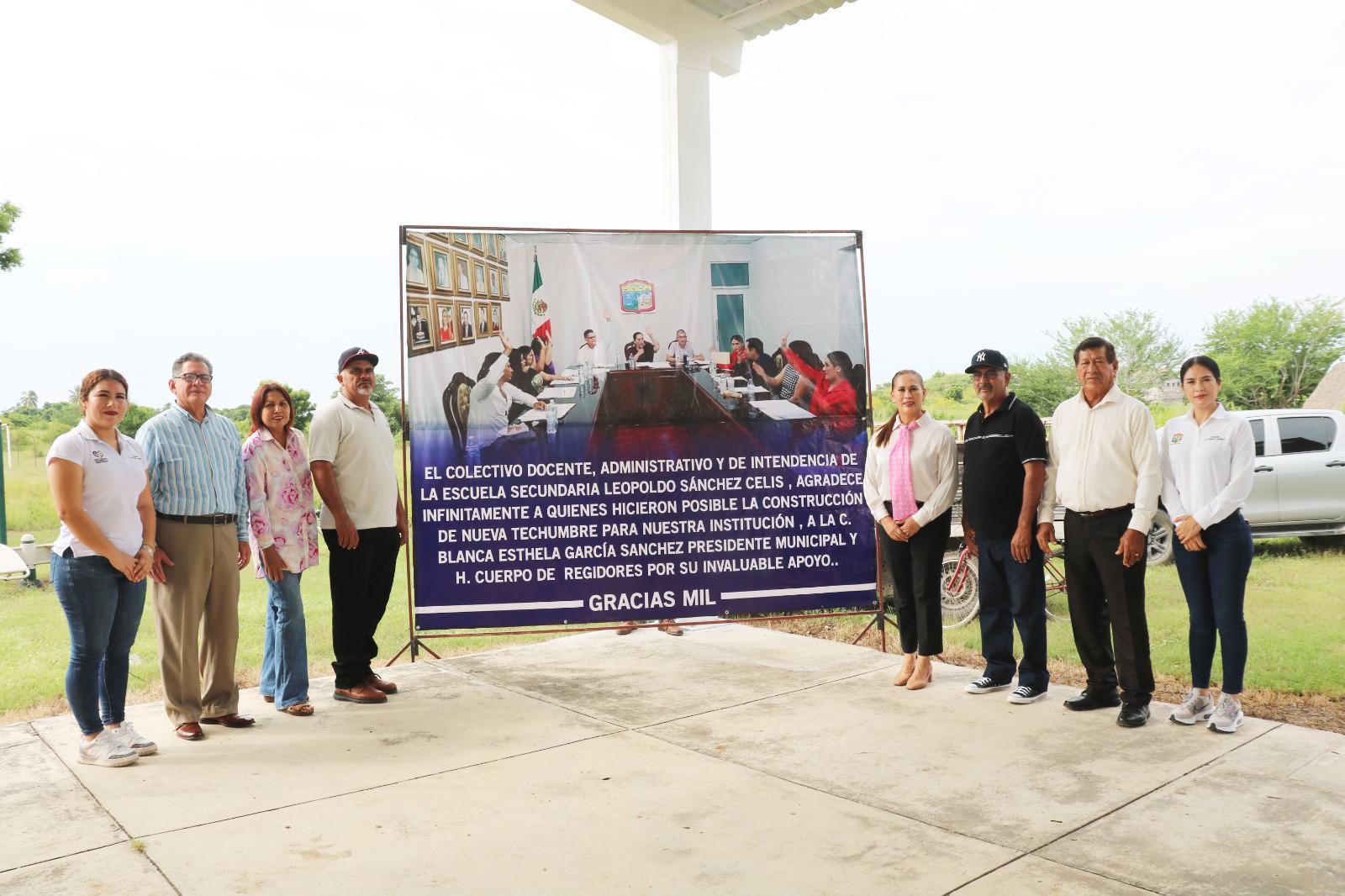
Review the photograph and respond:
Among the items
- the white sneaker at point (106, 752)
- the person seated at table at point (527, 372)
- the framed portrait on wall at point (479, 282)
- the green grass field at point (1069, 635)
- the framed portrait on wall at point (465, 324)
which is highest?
the framed portrait on wall at point (479, 282)

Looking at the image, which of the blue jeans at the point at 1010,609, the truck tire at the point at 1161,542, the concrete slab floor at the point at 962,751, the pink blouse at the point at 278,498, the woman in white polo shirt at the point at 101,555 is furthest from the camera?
the truck tire at the point at 1161,542

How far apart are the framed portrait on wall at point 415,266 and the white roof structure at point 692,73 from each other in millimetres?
1846

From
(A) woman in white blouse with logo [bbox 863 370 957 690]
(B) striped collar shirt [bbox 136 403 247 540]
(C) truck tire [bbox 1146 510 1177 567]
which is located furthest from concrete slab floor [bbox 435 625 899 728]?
(C) truck tire [bbox 1146 510 1177 567]

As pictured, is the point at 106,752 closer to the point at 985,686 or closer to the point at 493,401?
the point at 493,401

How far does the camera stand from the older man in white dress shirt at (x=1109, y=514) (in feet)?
13.0

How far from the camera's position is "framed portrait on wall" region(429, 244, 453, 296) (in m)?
5.13

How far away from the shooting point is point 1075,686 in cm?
473

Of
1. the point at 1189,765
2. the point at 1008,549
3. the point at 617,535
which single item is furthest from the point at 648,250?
the point at 1189,765

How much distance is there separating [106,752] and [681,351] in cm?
326

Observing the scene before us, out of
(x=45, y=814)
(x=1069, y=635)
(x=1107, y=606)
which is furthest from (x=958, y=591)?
(x=45, y=814)

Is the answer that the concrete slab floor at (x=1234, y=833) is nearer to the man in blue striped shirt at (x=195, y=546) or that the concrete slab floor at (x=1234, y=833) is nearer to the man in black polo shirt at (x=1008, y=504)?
the man in black polo shirt at (x=1008, y=504)

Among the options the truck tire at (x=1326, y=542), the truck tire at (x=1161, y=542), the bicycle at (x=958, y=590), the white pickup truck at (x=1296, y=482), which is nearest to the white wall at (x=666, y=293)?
the bicycle at (x=958, y=590)

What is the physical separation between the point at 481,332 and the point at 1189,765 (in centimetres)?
380

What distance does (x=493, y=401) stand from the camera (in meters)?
5.22
